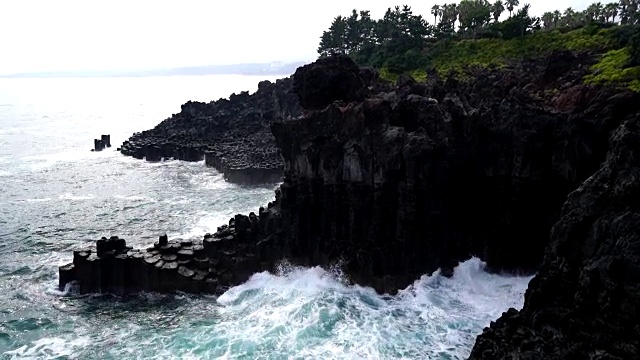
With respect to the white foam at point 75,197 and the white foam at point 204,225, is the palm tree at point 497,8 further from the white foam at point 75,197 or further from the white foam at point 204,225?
the white foam at point 75,197

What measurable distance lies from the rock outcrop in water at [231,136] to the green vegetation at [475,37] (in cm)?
1777

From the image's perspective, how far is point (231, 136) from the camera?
7606 centimetres

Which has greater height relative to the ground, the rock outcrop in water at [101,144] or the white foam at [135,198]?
the rock outcrop in water at [101,144]

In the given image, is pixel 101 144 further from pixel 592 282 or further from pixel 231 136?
pixel 592 282

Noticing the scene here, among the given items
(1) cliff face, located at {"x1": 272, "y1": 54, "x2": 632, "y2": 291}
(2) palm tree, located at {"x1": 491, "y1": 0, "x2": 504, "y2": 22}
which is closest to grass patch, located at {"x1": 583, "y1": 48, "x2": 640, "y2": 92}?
(1) cliff face, located at {"x1": 272, "y1": 54, "x2": 632, "y2": 291}

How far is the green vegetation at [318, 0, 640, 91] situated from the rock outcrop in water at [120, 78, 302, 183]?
58.3 feet

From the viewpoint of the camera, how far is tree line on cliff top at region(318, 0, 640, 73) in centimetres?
8788

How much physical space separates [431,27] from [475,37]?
1198 cm

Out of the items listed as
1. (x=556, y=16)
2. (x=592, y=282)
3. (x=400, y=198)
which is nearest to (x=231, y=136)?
(x=400, y=198)

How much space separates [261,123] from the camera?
79.5m

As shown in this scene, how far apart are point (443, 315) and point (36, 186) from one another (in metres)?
49.7

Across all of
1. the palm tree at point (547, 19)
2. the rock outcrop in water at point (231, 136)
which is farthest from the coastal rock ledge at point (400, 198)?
the palm tree at point (547, 19)

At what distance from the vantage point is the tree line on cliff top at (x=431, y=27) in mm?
87875

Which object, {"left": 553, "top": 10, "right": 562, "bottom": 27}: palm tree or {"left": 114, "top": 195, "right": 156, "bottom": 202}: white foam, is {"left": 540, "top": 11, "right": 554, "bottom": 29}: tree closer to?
{"left": 553, "top": 10, "right": 562, "bottom": 27}: palm tree
